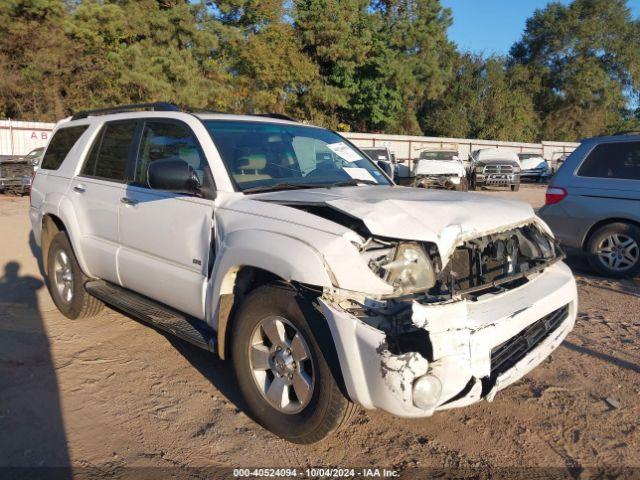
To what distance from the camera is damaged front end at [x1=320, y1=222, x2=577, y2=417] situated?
243cm

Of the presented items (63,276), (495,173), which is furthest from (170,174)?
(495,173)

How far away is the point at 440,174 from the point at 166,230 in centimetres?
1626

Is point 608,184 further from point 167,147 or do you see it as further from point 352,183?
point 167,147

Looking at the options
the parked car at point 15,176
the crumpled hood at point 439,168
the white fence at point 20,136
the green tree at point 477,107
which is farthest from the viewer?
the green tree at point 477,107

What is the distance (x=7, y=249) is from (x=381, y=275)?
25.2 feet

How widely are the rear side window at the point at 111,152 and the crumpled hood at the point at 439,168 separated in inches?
606

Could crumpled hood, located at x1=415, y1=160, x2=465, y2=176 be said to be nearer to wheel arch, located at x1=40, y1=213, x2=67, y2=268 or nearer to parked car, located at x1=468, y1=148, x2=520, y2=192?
parked car, located at x1=468, y1=148, x2=520, y2=192

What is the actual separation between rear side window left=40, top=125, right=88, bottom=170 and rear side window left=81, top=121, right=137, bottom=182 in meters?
0.44

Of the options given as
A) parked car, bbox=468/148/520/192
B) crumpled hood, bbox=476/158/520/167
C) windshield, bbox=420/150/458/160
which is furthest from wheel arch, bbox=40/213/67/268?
crumpled hood, bbox=476/158/520/167

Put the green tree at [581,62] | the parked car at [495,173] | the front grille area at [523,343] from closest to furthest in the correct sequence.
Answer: the front grille area at [523,343] < the parked car at [495,173] < the green tree at [581,62]

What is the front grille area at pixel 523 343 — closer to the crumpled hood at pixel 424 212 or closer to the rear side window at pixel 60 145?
the crumpled hood at pixel 424 212

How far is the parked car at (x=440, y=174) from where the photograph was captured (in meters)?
18.6

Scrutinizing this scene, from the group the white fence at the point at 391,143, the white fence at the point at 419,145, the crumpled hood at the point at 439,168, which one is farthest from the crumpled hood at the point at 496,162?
the white fence at the point at 419,145

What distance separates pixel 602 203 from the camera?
655 centimetres
